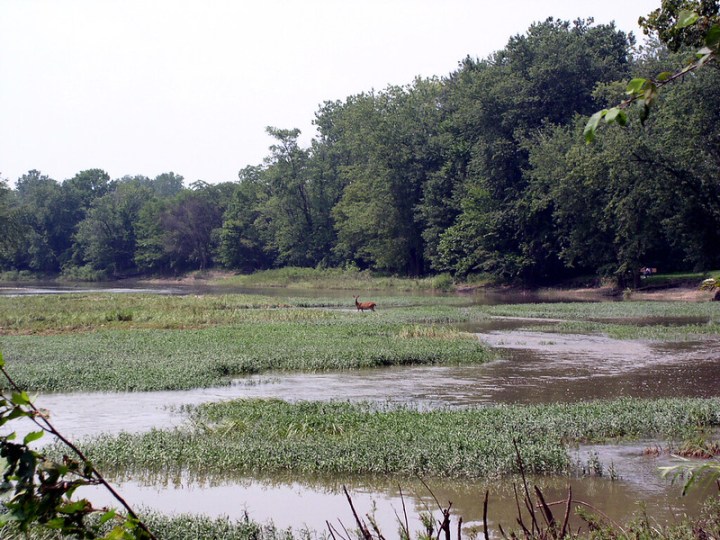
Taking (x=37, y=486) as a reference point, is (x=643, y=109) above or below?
above

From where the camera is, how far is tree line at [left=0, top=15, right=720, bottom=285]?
4975cm

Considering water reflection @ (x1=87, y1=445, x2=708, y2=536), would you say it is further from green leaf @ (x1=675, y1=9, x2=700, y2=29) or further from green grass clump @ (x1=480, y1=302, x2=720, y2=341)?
green grass clump @ (x1=480, y1=302, x2=720, y2=341)

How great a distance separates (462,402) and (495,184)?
166 ft

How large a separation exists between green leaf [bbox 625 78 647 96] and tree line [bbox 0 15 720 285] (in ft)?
153

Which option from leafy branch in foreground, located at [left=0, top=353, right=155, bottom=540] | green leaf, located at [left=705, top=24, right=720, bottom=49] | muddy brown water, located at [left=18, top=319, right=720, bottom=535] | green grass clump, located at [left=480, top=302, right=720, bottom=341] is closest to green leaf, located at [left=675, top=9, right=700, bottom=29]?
green leaf, located at [left=705, top=24, right=720, bottom=49]

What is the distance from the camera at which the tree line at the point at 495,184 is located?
4975 cm

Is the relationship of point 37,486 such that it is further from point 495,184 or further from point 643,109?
point 495,184

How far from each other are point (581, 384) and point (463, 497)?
10183 millimetres

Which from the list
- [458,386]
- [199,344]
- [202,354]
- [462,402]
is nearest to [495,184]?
[199,344]

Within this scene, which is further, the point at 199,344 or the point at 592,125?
the point at 199,344

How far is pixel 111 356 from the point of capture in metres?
23.6

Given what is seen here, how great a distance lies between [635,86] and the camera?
246cm

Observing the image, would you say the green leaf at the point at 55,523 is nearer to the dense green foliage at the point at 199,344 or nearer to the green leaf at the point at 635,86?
the green leaf at the point at 635,86

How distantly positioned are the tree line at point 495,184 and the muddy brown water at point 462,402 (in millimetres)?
22547
